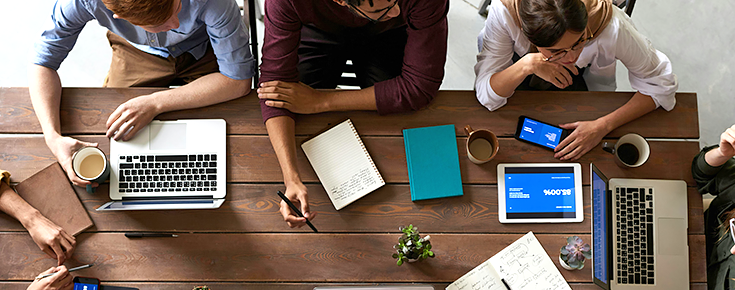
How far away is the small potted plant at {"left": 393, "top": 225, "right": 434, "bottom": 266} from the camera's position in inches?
51.1

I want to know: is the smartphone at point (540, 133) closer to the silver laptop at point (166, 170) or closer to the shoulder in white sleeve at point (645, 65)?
the shoulder in white sleeve at point (645, 65)

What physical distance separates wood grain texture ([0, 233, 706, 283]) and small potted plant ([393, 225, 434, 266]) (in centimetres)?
8

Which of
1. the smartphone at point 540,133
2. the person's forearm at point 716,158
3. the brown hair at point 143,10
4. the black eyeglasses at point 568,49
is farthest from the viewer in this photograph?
the smartphone at point 540,133

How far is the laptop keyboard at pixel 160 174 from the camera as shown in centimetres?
140

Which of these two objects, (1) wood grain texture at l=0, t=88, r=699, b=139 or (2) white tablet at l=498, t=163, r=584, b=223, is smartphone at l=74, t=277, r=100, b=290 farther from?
(2) white tablet at l=498, t=163, r=584, b=223

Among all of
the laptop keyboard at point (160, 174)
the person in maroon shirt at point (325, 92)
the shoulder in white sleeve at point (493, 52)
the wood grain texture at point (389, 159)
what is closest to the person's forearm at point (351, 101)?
the person in maroon shirt at point (325, 92)

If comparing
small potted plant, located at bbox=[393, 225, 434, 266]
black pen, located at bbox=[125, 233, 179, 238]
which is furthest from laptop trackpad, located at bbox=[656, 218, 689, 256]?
black pen, located at bbox=[125, 233, 179, 238]

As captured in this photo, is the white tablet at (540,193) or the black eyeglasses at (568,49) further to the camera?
the white tablet at (540,193)

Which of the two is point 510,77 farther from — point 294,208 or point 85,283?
point 85,283

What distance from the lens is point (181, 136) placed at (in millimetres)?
1439

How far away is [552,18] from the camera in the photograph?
1.16m

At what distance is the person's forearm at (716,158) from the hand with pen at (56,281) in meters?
2.08

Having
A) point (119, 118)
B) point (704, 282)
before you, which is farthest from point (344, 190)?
point (704, 282)

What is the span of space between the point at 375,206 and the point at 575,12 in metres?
0.83
